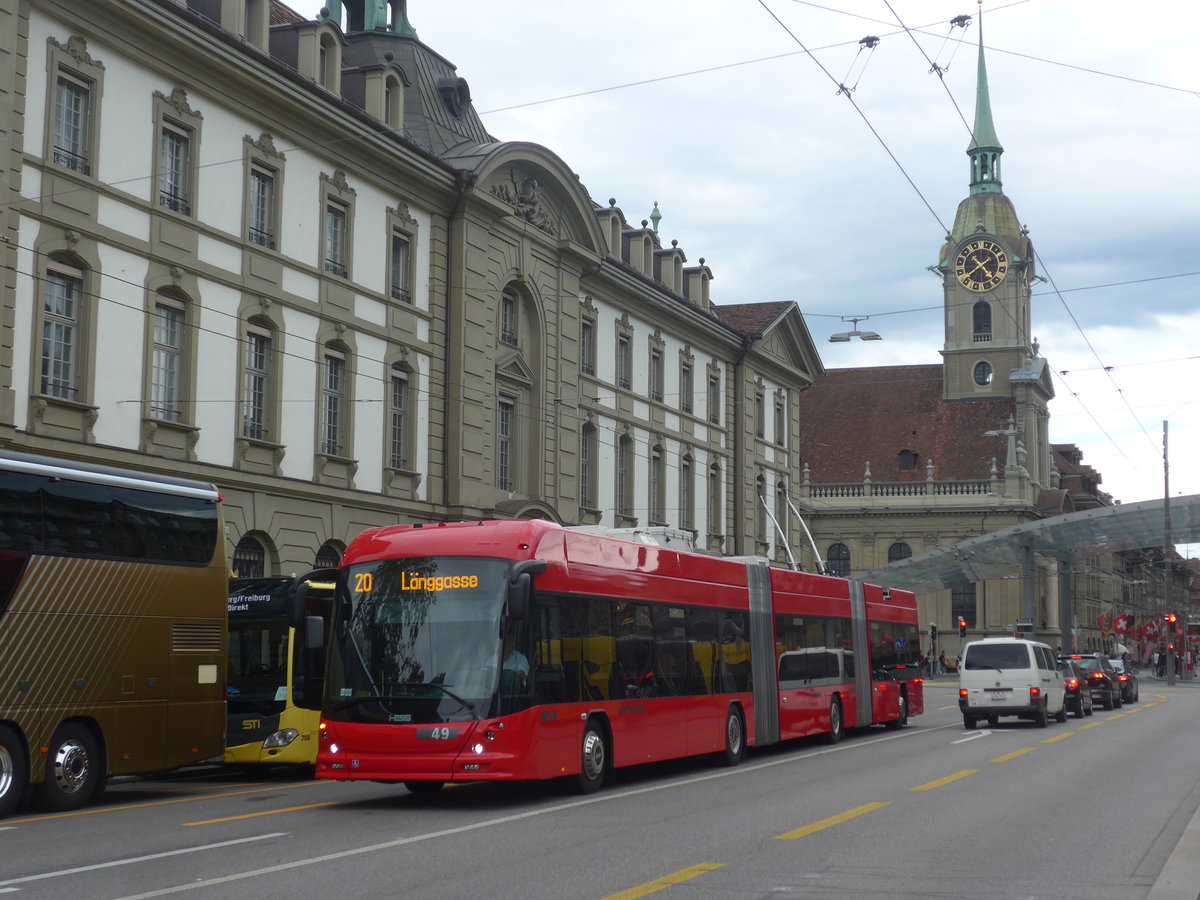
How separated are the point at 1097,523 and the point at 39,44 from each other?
52.5 m

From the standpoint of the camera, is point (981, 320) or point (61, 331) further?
point (981, 320)

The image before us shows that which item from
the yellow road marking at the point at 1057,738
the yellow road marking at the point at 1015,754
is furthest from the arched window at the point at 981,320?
the yellow road marking at the point at 1015,754

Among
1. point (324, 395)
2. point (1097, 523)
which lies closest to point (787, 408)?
point (1097, 523)

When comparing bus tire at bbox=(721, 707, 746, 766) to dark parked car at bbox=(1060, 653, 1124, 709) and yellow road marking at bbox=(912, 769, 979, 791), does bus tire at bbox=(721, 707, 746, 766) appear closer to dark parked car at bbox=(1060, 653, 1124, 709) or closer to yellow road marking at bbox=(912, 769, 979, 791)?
yellow road marking at bbox=(912, 769, 979, 791)

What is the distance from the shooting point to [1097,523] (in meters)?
66.4

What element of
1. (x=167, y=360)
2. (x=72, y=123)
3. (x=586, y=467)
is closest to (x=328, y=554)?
(x=167, y=360)

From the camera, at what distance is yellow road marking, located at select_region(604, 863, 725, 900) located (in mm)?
9719

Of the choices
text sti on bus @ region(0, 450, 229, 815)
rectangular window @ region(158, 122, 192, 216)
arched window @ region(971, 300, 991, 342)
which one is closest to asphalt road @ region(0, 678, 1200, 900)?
text sti on bus @ region(0, 450, 229, 815)

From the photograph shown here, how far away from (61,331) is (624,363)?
22.4 metres

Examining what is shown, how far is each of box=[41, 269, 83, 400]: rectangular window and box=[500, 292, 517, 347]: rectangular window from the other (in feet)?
46.9

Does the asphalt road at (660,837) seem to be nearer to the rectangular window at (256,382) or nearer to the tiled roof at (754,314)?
the rectangular window at (256,382)

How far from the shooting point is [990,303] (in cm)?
10088

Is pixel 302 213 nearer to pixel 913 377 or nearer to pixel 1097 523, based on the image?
pixel 1097 523

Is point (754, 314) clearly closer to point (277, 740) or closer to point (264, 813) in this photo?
point (277, 740)
